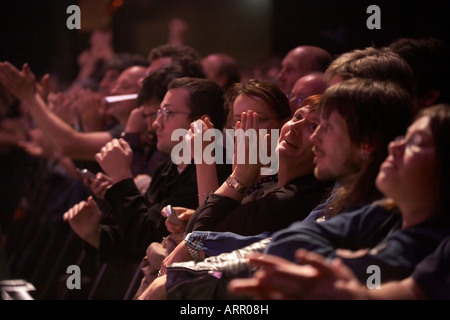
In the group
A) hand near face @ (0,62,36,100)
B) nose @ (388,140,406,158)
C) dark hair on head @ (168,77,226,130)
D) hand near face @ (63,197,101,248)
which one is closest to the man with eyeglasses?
dark hair on head @ (168,77,226,130)

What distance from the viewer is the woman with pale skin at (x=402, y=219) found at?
1.19 m

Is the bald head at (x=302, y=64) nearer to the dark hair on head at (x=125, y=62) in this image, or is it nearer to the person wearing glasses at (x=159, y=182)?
the person wearing glasses at (x=159, y=182)

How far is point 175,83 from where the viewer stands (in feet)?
8.66

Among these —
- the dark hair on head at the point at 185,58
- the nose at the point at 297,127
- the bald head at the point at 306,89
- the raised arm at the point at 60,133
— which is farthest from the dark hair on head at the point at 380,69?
the raised arm at the point at 60,133

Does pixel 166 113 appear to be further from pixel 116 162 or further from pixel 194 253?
pixel 194 253

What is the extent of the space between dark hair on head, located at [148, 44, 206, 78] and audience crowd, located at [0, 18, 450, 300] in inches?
0.4

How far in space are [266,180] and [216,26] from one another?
3.20 m

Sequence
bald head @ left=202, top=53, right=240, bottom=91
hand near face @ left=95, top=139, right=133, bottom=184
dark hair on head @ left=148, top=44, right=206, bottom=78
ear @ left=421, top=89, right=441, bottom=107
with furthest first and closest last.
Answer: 1. bald head @ left=202, top=53, right=240, bottom=91
2. dark hair on head @ left=148, top=44, right=206, bottom=78
3. hand near face @ left=95, top=139, right=133, bottom=184
4. ear @ left=421, top=89, right=441, bottom=107

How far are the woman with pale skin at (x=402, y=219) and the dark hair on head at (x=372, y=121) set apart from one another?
11 centimetres

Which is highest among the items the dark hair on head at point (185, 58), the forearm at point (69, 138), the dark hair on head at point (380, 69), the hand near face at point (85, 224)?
the dark hair on head at point (380, 69)

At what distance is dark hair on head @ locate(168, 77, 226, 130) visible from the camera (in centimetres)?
257

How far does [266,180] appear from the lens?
2059 mm

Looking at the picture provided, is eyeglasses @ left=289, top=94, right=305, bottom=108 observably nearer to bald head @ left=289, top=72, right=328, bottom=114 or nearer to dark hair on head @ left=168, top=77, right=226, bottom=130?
bald head @ left=289, top=72, right=328, bottom=114

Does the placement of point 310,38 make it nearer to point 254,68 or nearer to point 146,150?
point 254,68
